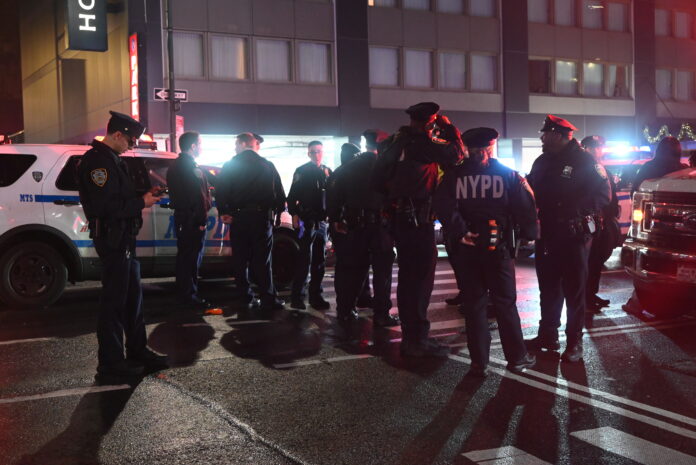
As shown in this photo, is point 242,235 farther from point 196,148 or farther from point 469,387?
point 469,387

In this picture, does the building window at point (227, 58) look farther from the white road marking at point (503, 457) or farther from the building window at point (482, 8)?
the white road marking at point (503, 457)

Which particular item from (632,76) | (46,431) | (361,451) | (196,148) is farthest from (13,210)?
(632,76)

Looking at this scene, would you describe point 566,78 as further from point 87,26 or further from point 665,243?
point 665,243

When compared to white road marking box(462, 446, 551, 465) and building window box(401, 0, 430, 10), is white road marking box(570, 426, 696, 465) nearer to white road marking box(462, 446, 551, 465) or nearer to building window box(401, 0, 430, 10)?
white road marking box(462, 446, 551, 465)

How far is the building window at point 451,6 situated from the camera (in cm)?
2864

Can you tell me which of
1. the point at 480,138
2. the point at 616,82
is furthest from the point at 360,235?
the point at 616,82

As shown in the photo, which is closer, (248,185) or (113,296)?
(113,296)

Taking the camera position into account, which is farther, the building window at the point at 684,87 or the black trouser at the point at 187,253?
the building window at the point at 684,87

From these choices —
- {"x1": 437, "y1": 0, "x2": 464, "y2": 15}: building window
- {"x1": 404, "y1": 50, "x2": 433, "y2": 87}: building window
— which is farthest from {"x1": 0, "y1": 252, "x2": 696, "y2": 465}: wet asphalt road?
{"x1": 437, "y1": 0, "x2": 464, "y2": 15}: building window

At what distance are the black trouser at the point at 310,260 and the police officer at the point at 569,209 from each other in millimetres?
3154

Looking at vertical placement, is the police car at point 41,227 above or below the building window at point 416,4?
below

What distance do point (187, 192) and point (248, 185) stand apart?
2.35 ft

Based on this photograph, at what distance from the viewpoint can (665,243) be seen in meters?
7.16

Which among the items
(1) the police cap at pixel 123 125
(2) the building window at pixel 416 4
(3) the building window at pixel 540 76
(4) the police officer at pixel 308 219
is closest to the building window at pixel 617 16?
(3) the building window at pixel 540 76
